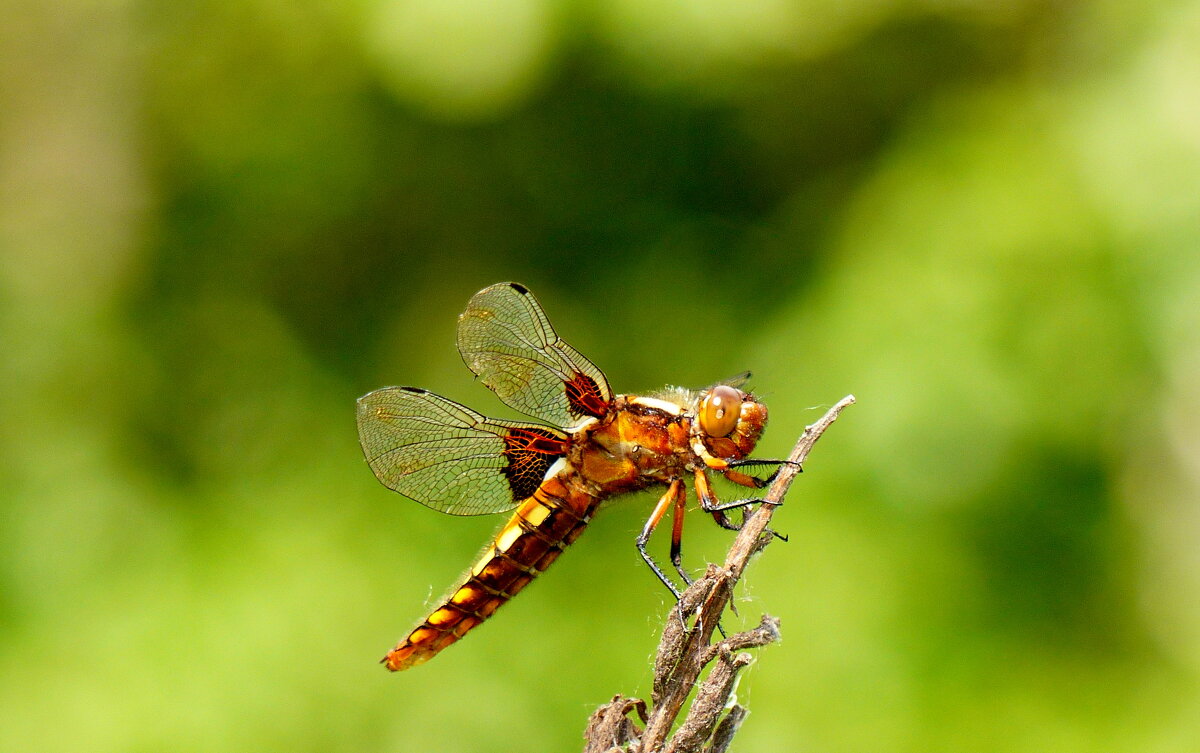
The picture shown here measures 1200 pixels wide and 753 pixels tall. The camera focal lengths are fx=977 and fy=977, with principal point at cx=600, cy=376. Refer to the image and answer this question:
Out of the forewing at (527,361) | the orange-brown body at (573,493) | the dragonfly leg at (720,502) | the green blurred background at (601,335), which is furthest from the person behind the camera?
the green blurred background at (601,335)

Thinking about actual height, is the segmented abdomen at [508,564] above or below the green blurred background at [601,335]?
below

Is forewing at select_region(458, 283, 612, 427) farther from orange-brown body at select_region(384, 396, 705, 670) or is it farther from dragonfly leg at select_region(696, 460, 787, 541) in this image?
dragonfly leg at select_region(696, 460, 787, 541)

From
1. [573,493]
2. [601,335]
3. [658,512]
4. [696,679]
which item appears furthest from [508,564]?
[601,335]

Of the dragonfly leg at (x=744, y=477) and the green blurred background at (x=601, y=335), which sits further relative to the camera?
the green blurred background at (x=601, y=335)

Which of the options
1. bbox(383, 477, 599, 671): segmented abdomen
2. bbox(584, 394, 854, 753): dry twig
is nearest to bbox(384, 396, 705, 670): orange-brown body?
bbox(383, 477, 599, 671): segmented abdomen

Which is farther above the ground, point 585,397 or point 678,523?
point 585,397

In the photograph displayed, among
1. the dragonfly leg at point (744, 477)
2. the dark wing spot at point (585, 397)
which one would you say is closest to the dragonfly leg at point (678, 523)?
the dragonfly leg at point (744, 477)

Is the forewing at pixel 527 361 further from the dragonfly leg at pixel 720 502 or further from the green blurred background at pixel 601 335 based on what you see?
the green blurred background at pixel 601 335

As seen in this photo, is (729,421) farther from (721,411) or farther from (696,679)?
(696,679)

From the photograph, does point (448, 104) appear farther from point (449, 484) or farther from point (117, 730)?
point (117, 730)
